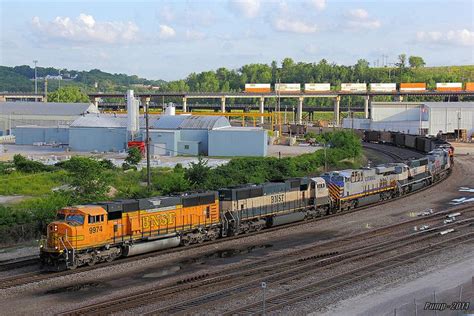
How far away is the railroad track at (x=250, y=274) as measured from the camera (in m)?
22.0

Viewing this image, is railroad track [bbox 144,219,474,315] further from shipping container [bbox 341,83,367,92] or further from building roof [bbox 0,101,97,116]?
shipping container [bbox 341,83,367,92]

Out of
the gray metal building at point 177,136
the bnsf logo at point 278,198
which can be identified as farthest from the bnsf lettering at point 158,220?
the gray metal building at point 177,136

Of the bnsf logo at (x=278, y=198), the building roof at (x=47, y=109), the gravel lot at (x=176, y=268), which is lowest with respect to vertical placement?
the gravel lot at (x=176, y=268)

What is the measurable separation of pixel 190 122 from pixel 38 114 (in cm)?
4176

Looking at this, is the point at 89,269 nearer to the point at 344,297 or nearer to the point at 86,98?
the point at 344,297

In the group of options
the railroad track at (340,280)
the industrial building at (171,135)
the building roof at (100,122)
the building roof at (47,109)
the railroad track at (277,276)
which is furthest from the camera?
the building roof at (47,109)

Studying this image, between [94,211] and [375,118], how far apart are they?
11454cm

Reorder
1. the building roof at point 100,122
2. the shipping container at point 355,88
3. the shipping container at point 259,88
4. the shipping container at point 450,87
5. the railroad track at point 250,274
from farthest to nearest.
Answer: the shipping container at point 259,88, the shipping container at point 355,88, the shipping container at point 450,87, the building roof at point 100,122, the railroad track at point 250,274

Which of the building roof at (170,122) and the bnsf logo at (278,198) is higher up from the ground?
the building roof at (170,122)

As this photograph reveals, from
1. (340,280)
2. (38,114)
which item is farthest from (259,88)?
(340,280)

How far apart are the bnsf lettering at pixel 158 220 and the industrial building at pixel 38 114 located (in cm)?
8722

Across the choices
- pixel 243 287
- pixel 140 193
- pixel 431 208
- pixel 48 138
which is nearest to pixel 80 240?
pixel 243 287

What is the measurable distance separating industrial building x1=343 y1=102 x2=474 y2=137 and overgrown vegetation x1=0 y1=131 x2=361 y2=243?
175 feet

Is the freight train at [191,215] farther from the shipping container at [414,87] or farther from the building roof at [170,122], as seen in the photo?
the shipping container at [414,87]
